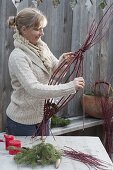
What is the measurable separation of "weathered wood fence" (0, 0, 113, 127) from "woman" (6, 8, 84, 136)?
70 centimetres

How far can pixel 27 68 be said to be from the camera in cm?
264

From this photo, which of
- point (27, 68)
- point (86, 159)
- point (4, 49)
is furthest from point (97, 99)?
point (86, 159)

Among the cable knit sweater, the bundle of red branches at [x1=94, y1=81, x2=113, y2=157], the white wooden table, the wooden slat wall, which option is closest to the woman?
the cable knit sweater

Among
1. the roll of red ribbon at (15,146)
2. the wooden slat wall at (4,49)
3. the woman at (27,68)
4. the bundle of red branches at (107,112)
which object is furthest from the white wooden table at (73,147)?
the bundle of red branches at (107,112)

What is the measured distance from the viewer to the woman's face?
9.18 ft

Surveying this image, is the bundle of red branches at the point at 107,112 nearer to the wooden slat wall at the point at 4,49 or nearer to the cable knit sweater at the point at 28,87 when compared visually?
the wooden slat wall at the point at 4,49

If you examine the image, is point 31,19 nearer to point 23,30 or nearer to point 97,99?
point 23,30

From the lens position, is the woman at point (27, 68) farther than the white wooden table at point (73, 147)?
Yes

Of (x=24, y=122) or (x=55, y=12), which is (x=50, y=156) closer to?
(x=24, y=122)

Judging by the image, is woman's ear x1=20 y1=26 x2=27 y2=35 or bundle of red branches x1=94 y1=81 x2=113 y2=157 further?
bundle of red branches x1=94 y1=81 x2=113 y2=157

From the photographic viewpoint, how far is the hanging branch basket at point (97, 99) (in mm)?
4324

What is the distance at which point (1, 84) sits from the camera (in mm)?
3643

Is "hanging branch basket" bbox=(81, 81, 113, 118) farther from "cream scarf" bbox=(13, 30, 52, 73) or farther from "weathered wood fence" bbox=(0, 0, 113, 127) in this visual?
"cream scarf" bbox=(13, 30, 52, 73)

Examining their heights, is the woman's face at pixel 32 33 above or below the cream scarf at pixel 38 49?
above
